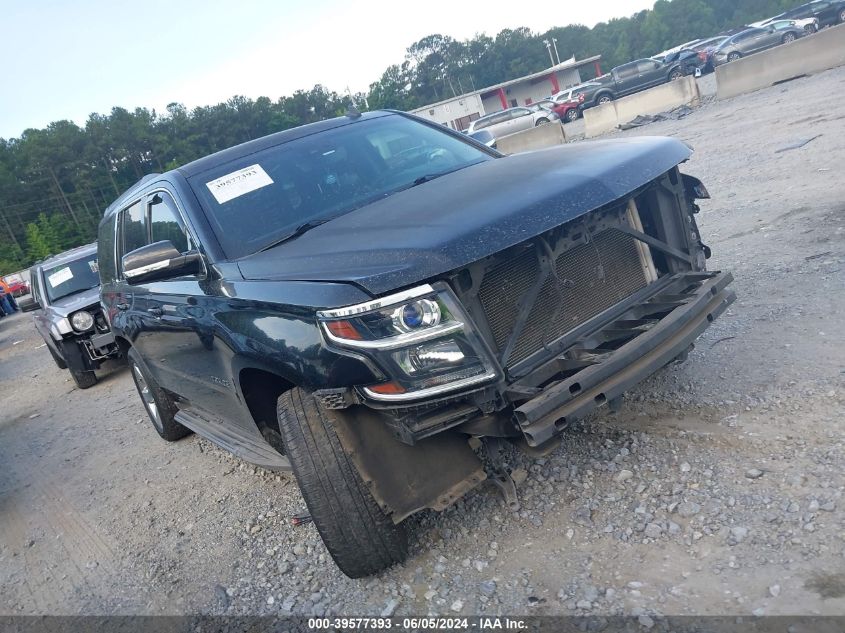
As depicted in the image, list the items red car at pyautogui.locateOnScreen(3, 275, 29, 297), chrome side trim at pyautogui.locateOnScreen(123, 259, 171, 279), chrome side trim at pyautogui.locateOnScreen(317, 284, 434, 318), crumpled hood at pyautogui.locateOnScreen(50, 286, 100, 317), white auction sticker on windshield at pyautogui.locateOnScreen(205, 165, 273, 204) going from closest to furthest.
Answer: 1. chrome side trim at pyautogui.locateOnScreen(317, 284, 434, 318)
2. chrome side trim at pyautogui.locateOnScreen(123, 259, 171, 279)
3. white auction sticker on windshield at pyautogui.locateOnScreen(205, 165, 273, 204)
4. crumpled hood at pyautogui.locateOnScreen(50, 286, 100, 317)
5. red car at pyautogui.locateOnScreen(3, 275, 29, 297)

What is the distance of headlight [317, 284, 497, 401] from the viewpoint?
2.62 metres

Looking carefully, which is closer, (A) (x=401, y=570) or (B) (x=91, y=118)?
(A) (x=401, y=570)

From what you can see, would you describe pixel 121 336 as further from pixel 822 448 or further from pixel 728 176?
pixel 728 176

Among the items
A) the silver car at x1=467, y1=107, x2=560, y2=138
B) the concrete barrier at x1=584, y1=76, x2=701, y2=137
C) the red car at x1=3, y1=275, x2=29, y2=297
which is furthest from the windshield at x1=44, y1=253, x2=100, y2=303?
the red car at x1=3, y1=275, x2=29, y2=297

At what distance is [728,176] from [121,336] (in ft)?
25.5

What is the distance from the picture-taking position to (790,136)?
10.5 m

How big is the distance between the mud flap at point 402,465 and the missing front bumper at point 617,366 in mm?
468

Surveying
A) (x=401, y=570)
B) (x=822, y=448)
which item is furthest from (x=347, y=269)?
(x=822, y=448)

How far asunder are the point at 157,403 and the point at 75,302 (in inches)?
197

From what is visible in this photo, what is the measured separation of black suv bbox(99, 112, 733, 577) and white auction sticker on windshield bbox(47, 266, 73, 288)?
7.19 m

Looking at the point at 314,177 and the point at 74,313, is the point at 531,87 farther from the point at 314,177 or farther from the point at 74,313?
the point at 314,177

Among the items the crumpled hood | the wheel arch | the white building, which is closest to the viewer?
the wheel arch

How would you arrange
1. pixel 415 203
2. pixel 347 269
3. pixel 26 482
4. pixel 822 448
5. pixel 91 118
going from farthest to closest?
pixel 91 118
pixel 26 482
pixel 415 203
pixel 822 448
pixel 347 269

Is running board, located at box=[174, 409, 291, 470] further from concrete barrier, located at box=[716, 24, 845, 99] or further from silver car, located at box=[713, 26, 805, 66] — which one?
silver car, located at box=[713, 26, 805, 66]
